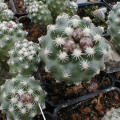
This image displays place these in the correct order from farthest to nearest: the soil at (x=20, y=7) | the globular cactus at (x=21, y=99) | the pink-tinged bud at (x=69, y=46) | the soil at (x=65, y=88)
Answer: the soil at (x=20, y=7) < the soil at (x=65, y=88) < the globular cactus at (x=21, y=99) < the pink-tinged bud at (x=69, y=46)

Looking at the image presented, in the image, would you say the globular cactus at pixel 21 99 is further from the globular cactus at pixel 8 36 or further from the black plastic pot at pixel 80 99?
the globular cactus at pixel 8 36

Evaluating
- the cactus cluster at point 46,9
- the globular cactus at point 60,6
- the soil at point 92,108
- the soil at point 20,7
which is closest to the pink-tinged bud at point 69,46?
the soil at point 92,108

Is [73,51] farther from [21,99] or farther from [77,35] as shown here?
[21,99]

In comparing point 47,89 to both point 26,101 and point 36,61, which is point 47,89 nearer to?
point 36,61

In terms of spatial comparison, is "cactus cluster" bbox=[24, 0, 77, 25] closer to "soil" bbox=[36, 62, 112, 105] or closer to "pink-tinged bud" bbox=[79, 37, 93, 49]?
"soil" bbox=[36, 62, 112, 105]

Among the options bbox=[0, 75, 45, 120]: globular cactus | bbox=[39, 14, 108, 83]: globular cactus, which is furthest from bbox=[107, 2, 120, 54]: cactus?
bbox=[0, 75, 45, 120]: globular cactus

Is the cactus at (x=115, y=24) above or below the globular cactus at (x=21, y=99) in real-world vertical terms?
above
